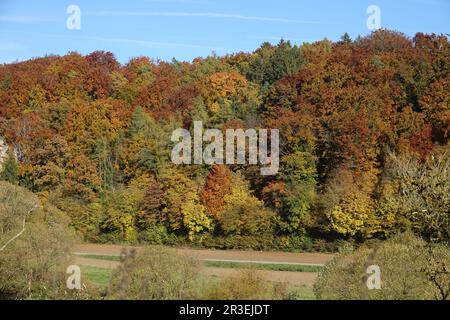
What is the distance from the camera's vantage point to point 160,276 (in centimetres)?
1515

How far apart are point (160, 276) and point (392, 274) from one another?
19.4 ft

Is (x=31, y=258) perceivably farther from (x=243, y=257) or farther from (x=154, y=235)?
(x=154, y=235)

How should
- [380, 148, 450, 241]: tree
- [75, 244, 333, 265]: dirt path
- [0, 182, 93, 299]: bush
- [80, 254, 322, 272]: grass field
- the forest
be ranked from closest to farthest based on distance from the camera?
[380, 148, 450, 241]: tree
[0, 182, 93, 299]: bush
[80, 254, 322, 272]: grass field
[75, 244, 333, 265]: dirt path
the forest

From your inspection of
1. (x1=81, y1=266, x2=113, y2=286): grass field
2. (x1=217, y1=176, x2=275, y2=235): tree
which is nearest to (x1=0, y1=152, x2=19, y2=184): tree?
(x1=217, y1=176, x2=275, y2=235): tree

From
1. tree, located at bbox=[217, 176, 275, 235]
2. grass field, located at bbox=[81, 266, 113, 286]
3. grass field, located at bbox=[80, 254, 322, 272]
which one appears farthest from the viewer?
tree, located at bbox=[217, 176, 275, 235]

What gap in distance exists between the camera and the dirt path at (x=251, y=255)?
34.5m

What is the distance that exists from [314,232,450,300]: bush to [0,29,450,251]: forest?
50.7 feet

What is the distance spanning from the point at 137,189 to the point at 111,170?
3363mm

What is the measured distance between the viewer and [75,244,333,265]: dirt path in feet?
113

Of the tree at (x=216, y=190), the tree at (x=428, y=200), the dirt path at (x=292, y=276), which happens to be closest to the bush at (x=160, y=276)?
the tree at (x=428, y=200)

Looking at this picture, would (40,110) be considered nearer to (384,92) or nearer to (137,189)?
(137,189)

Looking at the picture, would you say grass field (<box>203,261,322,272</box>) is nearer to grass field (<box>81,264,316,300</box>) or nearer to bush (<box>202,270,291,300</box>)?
grass field (<box>81,264,316,300</box>)
